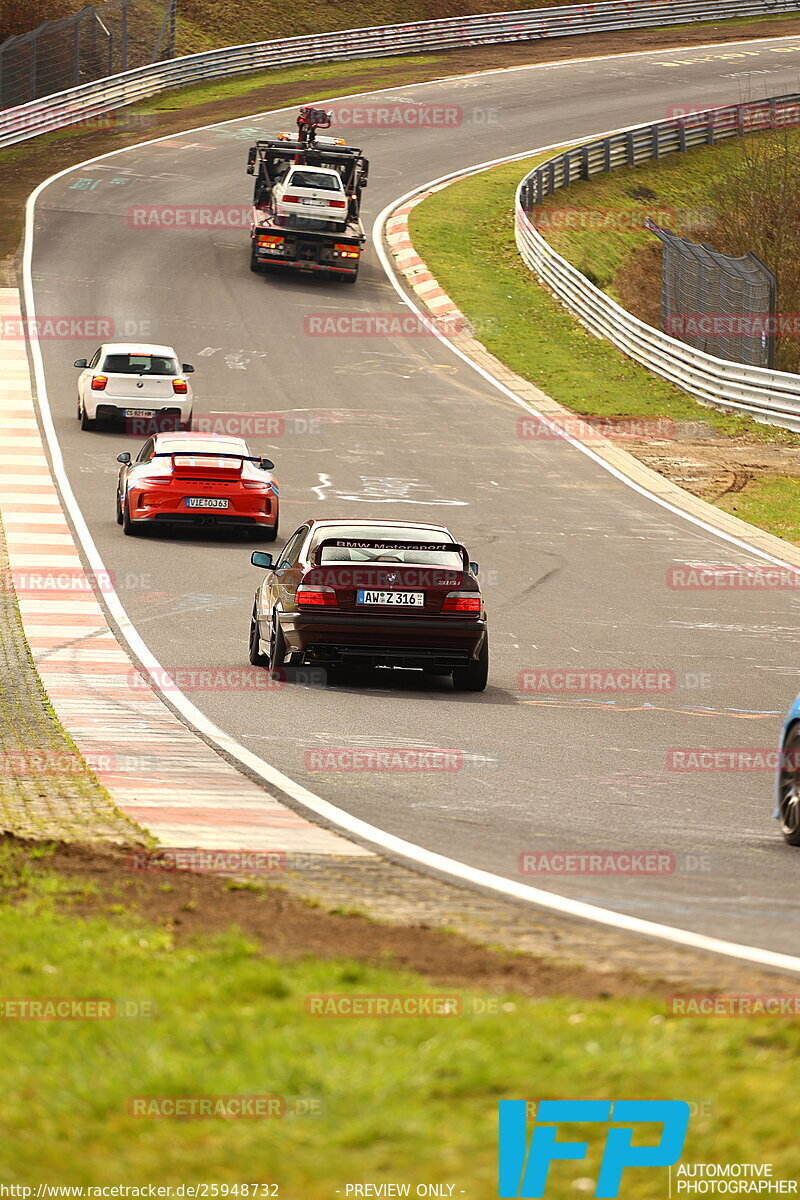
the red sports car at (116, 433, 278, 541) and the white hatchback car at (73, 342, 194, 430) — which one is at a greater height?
the white hatchback car at (73, 342, 194, 430)

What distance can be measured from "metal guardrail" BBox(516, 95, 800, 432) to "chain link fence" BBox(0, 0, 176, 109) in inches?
762

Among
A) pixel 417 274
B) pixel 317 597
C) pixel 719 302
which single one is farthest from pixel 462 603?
pixel 417 274

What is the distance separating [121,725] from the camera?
12.3 m

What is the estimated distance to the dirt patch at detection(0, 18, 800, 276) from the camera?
5250 centimetres

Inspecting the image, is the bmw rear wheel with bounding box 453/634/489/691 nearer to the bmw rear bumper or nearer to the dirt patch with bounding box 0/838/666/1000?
the bmw rear bumper

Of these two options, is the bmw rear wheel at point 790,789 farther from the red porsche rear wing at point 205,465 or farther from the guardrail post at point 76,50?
the guardrail post at point 76,50

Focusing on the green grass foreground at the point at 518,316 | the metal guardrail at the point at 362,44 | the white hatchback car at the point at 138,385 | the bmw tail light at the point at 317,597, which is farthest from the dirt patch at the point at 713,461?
the metal guardrail at the point at 362,44

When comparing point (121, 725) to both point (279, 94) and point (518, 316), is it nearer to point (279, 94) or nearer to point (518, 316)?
point (518, 316)

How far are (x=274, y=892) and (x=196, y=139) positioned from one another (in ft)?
179

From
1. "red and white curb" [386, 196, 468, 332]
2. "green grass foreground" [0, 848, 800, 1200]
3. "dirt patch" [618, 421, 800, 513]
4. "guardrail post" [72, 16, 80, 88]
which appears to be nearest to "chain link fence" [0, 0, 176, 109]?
"guardrail post" [72, 16, 80, 88]

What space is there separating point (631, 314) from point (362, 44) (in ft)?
108

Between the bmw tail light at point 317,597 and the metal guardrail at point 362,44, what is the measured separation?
47.5 metres

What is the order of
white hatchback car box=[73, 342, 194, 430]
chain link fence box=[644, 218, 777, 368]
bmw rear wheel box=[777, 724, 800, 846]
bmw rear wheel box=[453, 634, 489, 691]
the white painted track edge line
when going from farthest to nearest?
chain link fence box=[644, 218, 777, 368]
white hatchback car box=[73, 342, 194, 430]
bmw rear wheel box=[453, 634, 489, 691]
bmw rear wheel box=[777, 724, 800, 846]
the white painted track edge line

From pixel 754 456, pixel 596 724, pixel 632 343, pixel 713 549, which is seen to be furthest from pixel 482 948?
pixel 632 343
